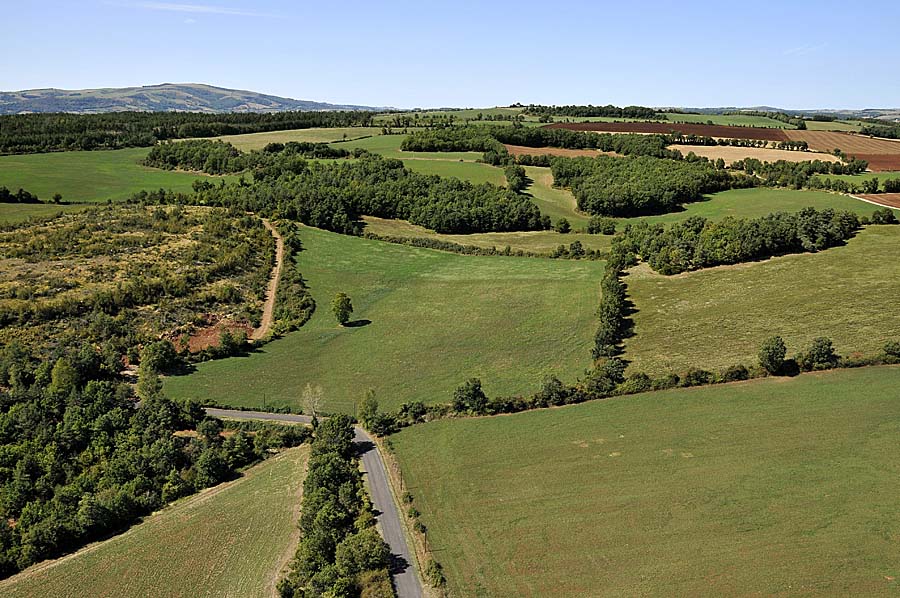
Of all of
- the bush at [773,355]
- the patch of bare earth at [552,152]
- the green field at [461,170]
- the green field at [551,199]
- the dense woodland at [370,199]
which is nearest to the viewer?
the bush at [773,355]

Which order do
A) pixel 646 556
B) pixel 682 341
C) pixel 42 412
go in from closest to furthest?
pixel 646 556, pixel 42 412, pixel 682 341

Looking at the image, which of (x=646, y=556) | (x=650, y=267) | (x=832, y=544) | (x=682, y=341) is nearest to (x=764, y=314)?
(x=682, y=341)

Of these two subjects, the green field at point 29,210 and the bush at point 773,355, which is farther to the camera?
the green field at point 29,210

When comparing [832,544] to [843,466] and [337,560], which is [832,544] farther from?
[337,560]

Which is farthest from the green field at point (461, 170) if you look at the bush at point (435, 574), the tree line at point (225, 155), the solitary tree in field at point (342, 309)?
the bush at point (435, 574)

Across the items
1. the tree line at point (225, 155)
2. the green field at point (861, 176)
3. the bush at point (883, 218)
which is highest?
the tree line at point (225, 155)

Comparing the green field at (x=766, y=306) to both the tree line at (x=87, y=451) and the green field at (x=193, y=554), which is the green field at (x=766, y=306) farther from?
the tree line at (x=87, y=451)

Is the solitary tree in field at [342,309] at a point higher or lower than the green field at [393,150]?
lower
